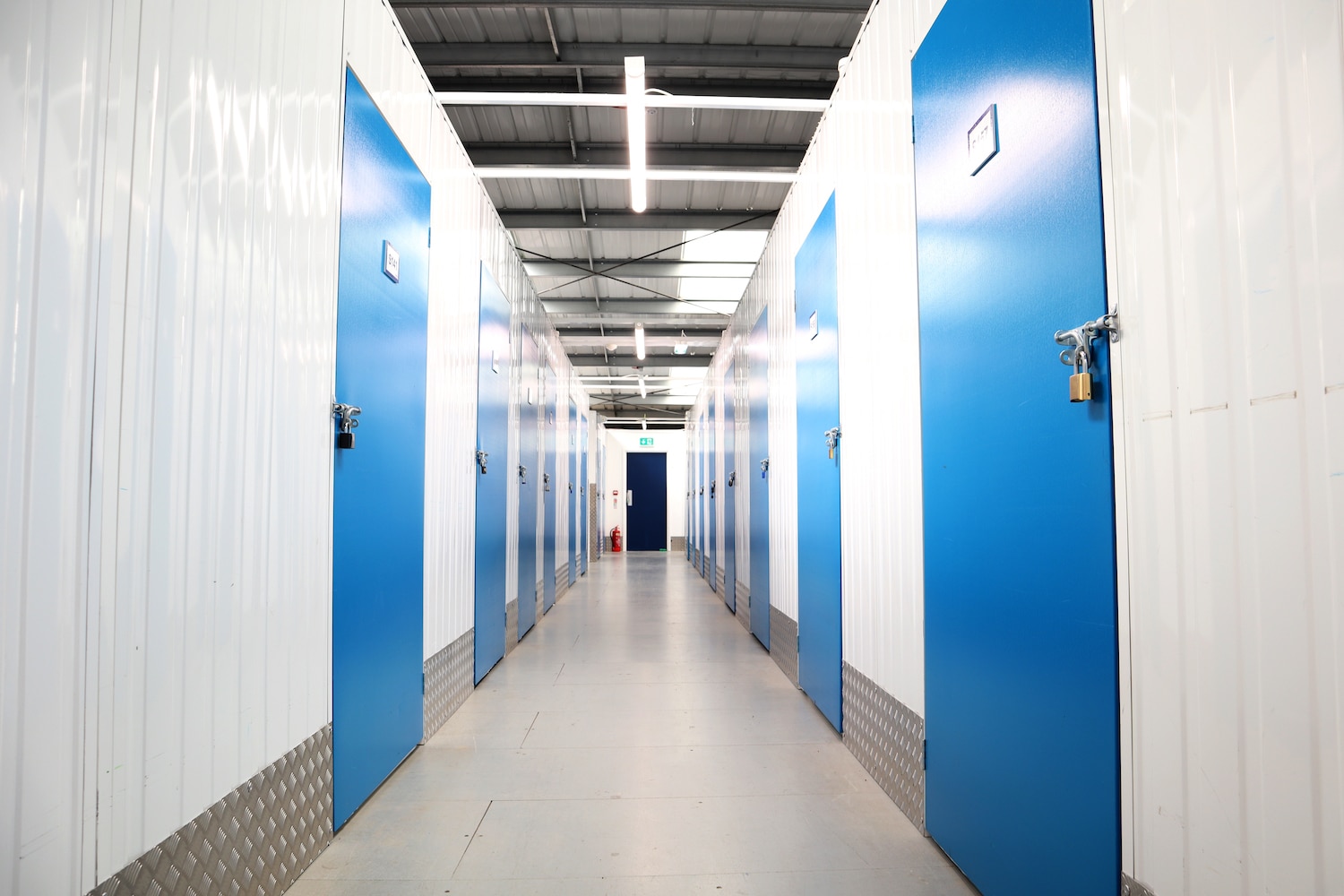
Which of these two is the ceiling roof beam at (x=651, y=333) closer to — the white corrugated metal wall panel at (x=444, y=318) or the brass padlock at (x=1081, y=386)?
the white corrugated metal wall panel at (x=444, y=318)

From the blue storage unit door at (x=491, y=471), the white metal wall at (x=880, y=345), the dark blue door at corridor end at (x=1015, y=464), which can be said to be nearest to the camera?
the dark blue door at corridor end at (x=1015, y=464)

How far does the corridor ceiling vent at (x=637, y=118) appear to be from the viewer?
457 cm

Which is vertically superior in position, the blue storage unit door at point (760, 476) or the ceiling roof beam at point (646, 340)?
the ceiling roof beam at point (646, 340)

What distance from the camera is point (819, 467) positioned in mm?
3803

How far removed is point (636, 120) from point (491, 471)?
232 cm

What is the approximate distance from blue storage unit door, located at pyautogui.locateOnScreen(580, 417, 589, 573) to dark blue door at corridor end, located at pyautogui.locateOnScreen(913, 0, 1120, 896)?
9.18 meters

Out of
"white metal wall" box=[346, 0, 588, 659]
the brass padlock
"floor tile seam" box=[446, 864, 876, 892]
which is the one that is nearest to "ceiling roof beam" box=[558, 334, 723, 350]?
"white metal wall" box=[346, 0, 588, 659]

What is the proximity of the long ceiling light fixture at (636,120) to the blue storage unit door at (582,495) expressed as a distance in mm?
6787

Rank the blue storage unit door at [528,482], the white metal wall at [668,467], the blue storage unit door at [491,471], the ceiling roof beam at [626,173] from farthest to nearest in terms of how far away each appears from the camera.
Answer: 1. the white metal wall at [668,467]
2. the blue storage unit door at [528,482]
3. the ceiling roof beam at [626,173]
4. the blue storage unit door at [491,471]

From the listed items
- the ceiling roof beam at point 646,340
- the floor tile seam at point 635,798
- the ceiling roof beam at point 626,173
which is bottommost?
the floor tile seam at point 635,798

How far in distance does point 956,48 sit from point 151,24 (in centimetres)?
211

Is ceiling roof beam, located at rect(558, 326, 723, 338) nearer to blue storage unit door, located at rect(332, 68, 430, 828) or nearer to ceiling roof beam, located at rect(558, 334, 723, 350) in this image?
ceiling roof beam, located at rect(558, 334, 723, 350)

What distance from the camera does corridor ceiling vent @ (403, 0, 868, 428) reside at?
4574 mm

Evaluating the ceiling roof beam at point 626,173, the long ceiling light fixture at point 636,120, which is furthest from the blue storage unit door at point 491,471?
the long ceiling light fixture at point 636,120
